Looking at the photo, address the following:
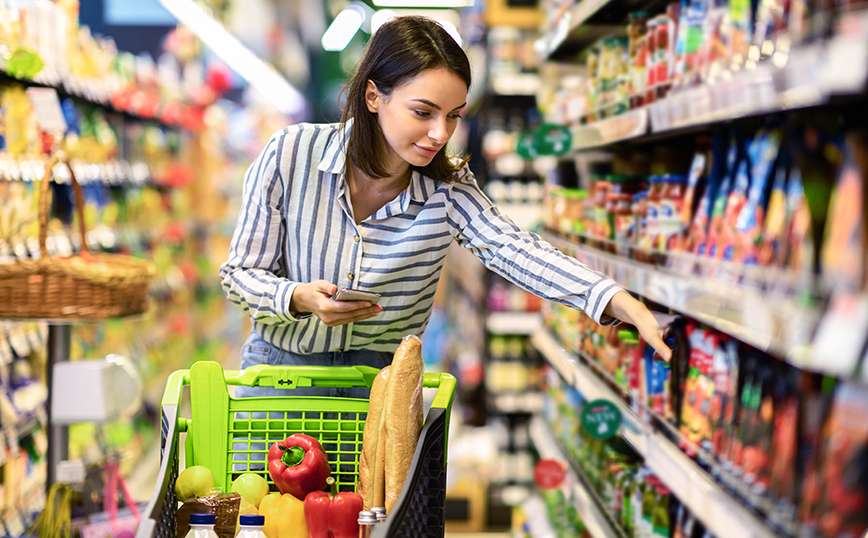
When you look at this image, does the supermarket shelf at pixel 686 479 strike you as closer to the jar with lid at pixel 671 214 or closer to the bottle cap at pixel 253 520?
the jar with lid at pixel 671 214

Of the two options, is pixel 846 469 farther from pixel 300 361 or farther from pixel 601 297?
pixel 300 361

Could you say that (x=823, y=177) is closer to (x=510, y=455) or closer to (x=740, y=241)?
(x=740, y=241)

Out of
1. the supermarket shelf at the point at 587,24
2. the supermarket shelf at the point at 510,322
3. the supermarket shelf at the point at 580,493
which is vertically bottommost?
the supermarket shelf at the point at 580,493

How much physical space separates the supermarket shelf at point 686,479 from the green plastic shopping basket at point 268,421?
0.54 metres

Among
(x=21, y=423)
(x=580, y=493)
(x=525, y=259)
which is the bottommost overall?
(x=580, y=493)

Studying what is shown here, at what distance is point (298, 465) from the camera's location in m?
1.51

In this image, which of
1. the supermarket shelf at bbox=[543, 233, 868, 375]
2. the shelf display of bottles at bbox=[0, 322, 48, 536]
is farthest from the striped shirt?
the shelf display of bottles at bbox=[0, 322, 48, 536]

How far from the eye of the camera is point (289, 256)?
1895 millimetres

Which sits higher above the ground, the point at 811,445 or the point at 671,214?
the point at 671,214

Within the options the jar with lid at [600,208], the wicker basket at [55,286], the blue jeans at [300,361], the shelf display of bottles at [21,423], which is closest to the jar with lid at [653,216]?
the jar with lid at [600,208]

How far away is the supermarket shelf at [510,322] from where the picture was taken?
183 inches

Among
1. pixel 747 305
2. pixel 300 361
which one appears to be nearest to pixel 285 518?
pixel 300 361

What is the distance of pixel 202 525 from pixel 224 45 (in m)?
5.93

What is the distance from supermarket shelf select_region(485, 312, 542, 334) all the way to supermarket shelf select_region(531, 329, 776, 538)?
1.93 metres
